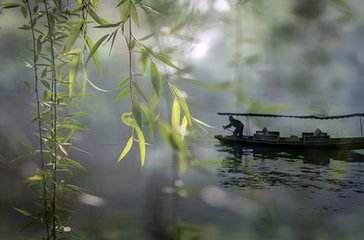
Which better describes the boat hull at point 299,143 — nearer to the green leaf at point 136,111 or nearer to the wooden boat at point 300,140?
the wooden boat at point 300,140

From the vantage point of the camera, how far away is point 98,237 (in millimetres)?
920

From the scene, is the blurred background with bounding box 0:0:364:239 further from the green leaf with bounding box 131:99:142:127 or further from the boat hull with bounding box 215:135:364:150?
the green leaf with bounding box 131:99:142:127

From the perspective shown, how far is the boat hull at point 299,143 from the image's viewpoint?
0.85 meters

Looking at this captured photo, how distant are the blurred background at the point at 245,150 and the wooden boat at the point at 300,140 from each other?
0.01m

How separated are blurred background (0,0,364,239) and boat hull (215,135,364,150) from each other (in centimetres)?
2

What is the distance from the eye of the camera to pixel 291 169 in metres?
0.86

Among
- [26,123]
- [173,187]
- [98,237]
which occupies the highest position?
[26,123]

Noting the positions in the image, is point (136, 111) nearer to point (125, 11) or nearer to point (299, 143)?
point (125, 11)

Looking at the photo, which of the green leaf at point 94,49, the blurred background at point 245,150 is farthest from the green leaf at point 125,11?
the blurred background at point 245,150

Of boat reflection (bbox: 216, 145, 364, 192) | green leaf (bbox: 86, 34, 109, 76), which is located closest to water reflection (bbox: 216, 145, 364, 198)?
boat reflection (bbox: 216, 145, 364, 192)

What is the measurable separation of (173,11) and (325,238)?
0.54 meters

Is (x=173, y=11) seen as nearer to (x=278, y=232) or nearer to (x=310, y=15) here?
(x=310, y=15)

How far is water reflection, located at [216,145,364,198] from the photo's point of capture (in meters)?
0.84

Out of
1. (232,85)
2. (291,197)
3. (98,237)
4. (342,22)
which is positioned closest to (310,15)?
(342,22)
